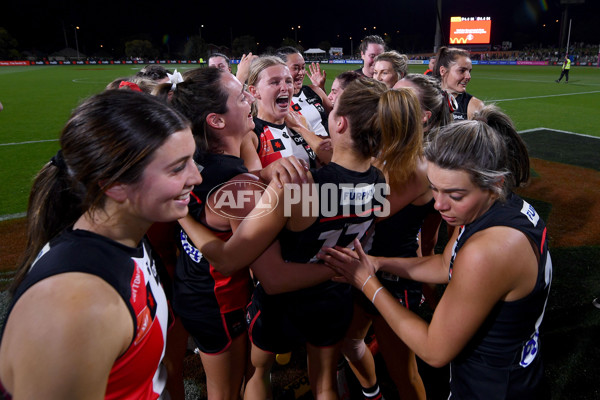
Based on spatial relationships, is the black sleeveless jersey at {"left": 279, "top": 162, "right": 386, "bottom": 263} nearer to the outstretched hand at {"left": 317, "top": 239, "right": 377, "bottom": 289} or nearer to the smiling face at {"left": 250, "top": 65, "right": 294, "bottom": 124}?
the outstretched hand at {"left": 317, "top": 239, "right": 377, "bottom": 289}

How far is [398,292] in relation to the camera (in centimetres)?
265

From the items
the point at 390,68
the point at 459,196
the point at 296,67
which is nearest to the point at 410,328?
the point at 459,196

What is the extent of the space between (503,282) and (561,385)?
2.15 m

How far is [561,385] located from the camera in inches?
116

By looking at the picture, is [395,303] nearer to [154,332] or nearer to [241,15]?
[154,332]

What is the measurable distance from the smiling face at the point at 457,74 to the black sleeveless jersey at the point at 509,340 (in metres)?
3.98

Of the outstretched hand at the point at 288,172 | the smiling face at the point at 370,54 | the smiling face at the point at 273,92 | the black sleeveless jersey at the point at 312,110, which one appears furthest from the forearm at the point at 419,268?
the smiling face at the point at 370,54

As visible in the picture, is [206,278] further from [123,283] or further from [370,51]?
[370,51]

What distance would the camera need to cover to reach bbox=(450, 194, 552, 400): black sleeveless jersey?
160 centimetres

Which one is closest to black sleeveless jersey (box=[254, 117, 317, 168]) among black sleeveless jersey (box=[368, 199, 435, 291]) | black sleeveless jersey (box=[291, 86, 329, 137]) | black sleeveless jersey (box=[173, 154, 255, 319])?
black sleeveless jersey (box=[291, 86, 329, 137])

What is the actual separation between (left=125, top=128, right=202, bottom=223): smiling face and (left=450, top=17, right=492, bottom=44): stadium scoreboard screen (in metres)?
62.1

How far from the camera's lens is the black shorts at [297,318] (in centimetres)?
219

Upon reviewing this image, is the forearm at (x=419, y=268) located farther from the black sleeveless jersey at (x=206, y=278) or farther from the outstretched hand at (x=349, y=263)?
the black sleeveless jersey at (x=206, y=278)

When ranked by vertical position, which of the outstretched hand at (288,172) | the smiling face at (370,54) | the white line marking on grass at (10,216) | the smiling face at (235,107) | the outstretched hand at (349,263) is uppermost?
the smiling face at (370,54)
